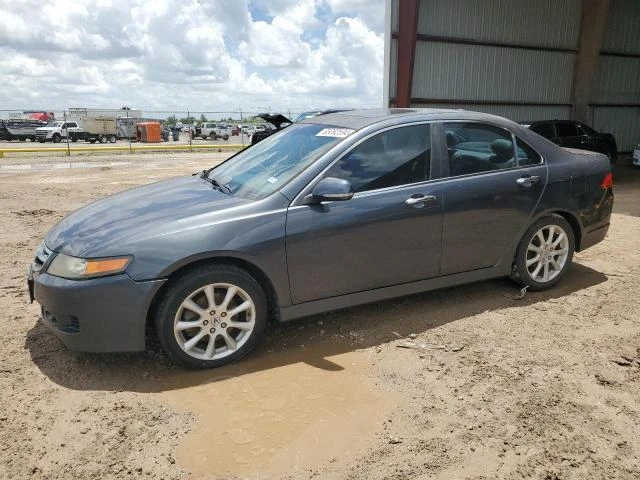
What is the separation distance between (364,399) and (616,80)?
19.7m

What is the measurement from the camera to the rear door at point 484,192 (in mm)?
4008

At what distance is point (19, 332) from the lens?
3895mm

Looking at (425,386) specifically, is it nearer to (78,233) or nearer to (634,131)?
(78,233)

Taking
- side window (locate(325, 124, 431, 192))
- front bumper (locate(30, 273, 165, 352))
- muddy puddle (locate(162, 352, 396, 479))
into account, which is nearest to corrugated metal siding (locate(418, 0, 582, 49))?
side window (locate(325, 124, 431, 192))

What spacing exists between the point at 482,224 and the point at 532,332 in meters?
0.91

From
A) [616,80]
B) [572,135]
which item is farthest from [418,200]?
[616,80]

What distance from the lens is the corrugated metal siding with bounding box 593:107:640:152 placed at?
18.6 metres

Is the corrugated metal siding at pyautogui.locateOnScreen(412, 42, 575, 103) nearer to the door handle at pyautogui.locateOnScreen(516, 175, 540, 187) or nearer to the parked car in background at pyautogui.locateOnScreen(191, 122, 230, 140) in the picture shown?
the door handle at pyautogui.locateOnScreen(516, 175, 540, 187)

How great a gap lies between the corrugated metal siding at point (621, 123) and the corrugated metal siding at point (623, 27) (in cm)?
208

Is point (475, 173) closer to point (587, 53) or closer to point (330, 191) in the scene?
point (330, 191)

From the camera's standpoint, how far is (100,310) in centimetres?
306

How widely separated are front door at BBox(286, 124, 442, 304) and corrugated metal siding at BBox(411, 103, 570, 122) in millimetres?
12884

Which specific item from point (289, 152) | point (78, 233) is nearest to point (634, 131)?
point (289, 152)

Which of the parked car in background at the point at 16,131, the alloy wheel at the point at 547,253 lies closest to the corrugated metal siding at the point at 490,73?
the alloy wheel at the point at 547,253
